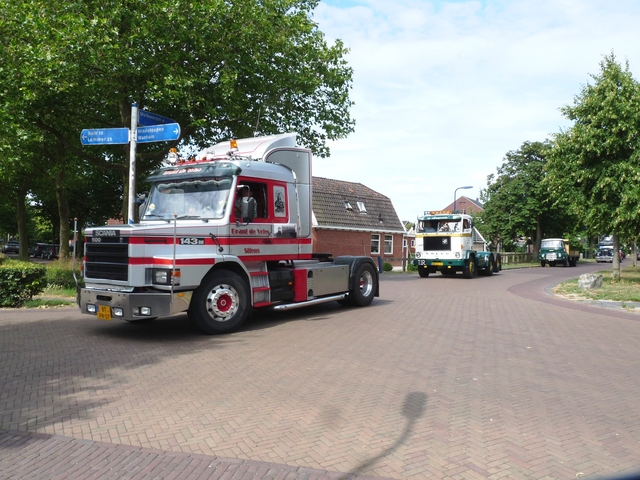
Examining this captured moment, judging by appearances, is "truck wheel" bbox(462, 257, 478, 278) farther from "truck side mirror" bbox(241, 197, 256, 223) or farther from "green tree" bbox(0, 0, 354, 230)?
"truck side mirror" bbox(241, 197, 256, 223)

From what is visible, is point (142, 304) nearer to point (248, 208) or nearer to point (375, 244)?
point (248, 208)

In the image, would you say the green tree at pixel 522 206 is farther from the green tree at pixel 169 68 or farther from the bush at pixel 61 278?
the bush at pixel 61 278

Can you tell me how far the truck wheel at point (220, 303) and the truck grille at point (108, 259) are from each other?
1.22 m

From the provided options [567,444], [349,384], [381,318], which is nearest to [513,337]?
[381,318]

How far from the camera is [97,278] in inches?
353

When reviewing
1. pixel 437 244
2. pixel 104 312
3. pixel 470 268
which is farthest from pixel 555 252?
pixel 104 312

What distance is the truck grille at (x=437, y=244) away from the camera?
24.4 metres

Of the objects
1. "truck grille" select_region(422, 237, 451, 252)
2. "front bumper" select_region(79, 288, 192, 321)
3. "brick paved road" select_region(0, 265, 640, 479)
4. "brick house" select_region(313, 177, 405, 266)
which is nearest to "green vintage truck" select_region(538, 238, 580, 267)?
"brick house" select_region(313, 177, 405, 266)

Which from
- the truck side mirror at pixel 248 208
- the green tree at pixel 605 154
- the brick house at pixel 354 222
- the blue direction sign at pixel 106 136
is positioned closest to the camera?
the truck side mirror at pixel 248 208

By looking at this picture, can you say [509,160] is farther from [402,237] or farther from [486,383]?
[486,383]

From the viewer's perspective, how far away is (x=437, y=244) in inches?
973

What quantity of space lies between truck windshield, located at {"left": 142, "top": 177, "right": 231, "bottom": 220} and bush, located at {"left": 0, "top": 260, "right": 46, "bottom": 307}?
14.7 feet

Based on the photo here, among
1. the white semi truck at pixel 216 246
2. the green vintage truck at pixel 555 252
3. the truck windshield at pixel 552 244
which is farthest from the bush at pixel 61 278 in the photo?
the truck windshield at pixel 552 244

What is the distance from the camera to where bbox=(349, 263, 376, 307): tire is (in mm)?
12828
